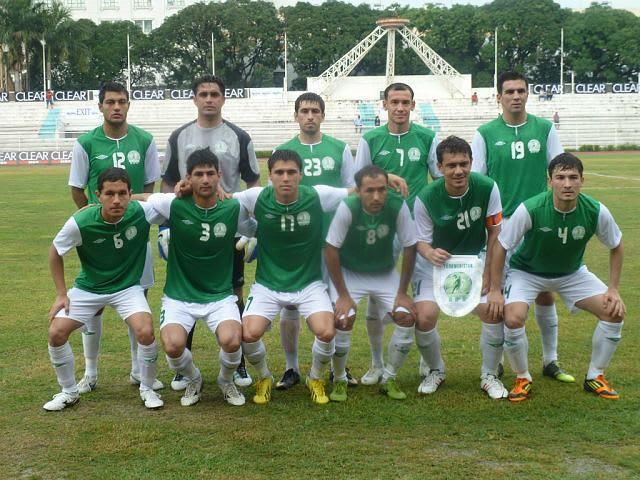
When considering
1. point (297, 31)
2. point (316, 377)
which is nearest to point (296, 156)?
point (316, 377)

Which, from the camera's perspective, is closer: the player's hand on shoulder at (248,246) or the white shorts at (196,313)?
the white shorts at (196,313)

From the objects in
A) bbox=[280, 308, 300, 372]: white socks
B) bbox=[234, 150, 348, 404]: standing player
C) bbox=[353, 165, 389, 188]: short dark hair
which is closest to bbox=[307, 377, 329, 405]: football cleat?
bbox=[234, 150, 348, 404]: standing player

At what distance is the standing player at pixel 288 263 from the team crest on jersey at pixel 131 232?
785 mm

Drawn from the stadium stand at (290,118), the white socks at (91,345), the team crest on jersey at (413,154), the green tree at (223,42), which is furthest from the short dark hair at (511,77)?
the green tree at (223,42)

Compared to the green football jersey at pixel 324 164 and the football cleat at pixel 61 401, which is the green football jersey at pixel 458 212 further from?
the football cleat at pixel 61 401

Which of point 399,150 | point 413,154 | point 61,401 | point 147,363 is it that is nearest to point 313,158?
point 399,150

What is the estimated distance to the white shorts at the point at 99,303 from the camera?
19.8 feet

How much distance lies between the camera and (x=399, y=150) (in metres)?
6.82

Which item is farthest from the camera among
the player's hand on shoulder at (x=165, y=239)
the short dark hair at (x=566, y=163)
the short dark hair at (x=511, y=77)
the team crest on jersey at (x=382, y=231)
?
the short dark hair at (x=511, y=77)

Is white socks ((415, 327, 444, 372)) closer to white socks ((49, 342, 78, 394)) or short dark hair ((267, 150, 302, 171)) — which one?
short dark hair ((267, 150, 302, 171))

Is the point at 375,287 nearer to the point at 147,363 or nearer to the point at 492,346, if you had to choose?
the point at 492,346

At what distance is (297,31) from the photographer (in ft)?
246

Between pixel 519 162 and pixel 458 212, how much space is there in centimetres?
94

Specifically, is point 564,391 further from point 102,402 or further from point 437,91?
point 437,91
